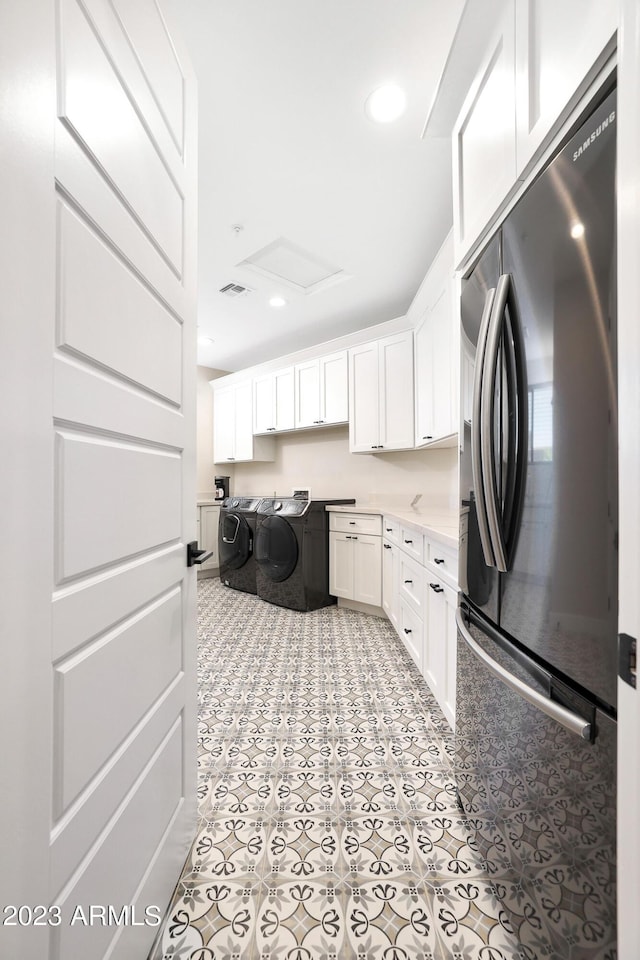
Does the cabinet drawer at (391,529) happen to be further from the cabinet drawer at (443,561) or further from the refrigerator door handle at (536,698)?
the refrigerator door handle at (536,698)

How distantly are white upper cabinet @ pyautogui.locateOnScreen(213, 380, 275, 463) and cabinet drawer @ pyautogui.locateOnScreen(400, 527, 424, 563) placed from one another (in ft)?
8.47

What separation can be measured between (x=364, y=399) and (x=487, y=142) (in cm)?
251

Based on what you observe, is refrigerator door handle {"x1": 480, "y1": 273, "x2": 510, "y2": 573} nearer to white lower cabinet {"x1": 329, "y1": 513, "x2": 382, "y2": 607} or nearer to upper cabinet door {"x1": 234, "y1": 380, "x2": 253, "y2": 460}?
white lower cabinet {"x1": 329, "y1": 513, "x2": 382, "y2": 607}

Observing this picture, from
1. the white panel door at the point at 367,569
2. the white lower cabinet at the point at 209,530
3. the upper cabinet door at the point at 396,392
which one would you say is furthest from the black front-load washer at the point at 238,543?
the upper cabinet door at the point at 396,392

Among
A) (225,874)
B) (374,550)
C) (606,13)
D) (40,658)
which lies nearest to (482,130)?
(606,13)

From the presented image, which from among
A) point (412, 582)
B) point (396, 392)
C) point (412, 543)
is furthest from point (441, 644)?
point (396, 392)

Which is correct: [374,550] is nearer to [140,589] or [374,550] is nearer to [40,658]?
[140,589]

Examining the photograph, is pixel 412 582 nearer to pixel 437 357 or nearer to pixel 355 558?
pixel 355 558

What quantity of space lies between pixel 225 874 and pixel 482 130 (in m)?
2.29

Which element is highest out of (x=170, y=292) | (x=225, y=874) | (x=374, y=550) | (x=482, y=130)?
(x=482, y=130)

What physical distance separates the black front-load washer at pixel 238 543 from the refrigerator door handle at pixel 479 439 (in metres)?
3.18

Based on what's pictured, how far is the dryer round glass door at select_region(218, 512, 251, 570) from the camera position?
4.12 metres

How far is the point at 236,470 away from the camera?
5547 mm

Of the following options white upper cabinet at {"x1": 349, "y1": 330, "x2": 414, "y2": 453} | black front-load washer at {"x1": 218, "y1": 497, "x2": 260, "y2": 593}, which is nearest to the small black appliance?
black front-load washer at {"x1": 218, "y1": 497, "x2": 260, "y2": 593}
